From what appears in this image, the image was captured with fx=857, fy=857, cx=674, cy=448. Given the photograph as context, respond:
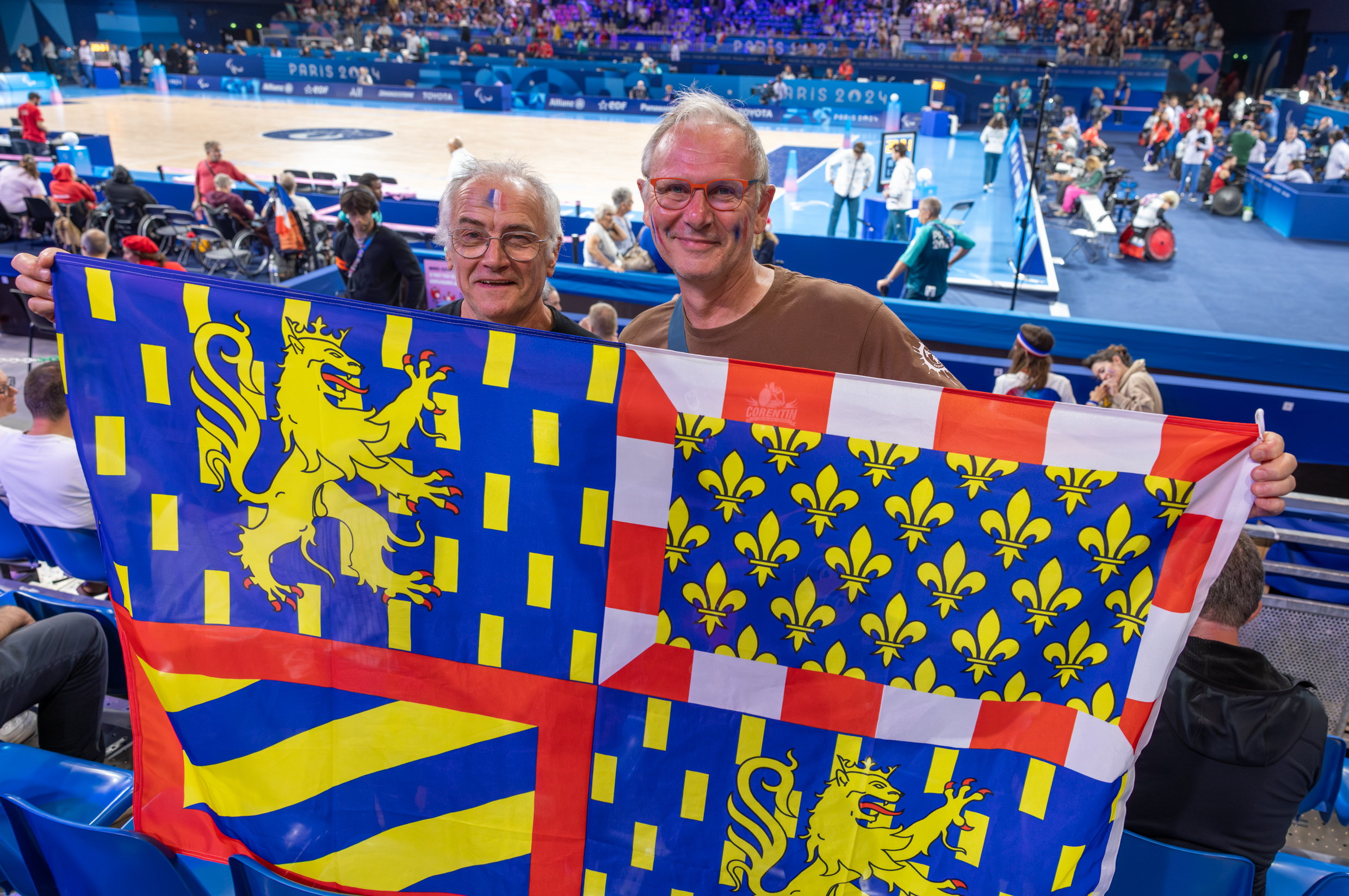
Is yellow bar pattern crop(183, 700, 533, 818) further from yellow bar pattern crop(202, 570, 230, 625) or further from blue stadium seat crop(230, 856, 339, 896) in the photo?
yellow bar pattern crop(202, 570, 230, 625)

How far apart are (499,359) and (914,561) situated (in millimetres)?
900

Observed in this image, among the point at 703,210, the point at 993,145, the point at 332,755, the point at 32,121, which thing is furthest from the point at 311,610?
the point at 32,121

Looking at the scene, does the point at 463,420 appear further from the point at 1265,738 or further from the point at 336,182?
the point at 336,182

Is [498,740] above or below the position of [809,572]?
below

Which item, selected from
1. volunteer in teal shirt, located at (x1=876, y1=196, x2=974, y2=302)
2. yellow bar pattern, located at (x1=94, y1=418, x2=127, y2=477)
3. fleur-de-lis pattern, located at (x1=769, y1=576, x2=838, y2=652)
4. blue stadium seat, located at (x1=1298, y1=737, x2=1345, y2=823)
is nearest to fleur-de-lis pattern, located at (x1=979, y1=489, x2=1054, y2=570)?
fleur-de-lis pattern, located at (x1=769, y1=576, x2=838, y2=652)

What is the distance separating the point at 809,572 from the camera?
168cm

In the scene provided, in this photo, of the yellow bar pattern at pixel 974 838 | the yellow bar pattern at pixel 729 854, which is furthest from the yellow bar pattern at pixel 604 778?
the yellow bar pattern at pixel 974 838

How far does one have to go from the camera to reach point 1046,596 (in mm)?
1599

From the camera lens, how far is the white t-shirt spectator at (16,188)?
10766 mm

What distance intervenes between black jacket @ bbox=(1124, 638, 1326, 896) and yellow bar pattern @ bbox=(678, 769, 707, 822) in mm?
1069

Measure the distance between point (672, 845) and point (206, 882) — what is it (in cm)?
112

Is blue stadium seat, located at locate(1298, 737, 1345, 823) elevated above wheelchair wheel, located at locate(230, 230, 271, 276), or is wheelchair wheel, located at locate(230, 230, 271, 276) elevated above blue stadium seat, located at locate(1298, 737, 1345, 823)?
blue stadium seat, located at locate(1298, 737, 1345, 823)

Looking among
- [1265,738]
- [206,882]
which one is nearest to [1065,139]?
[1265,738]

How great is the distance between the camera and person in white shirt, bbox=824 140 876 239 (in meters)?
11.6
